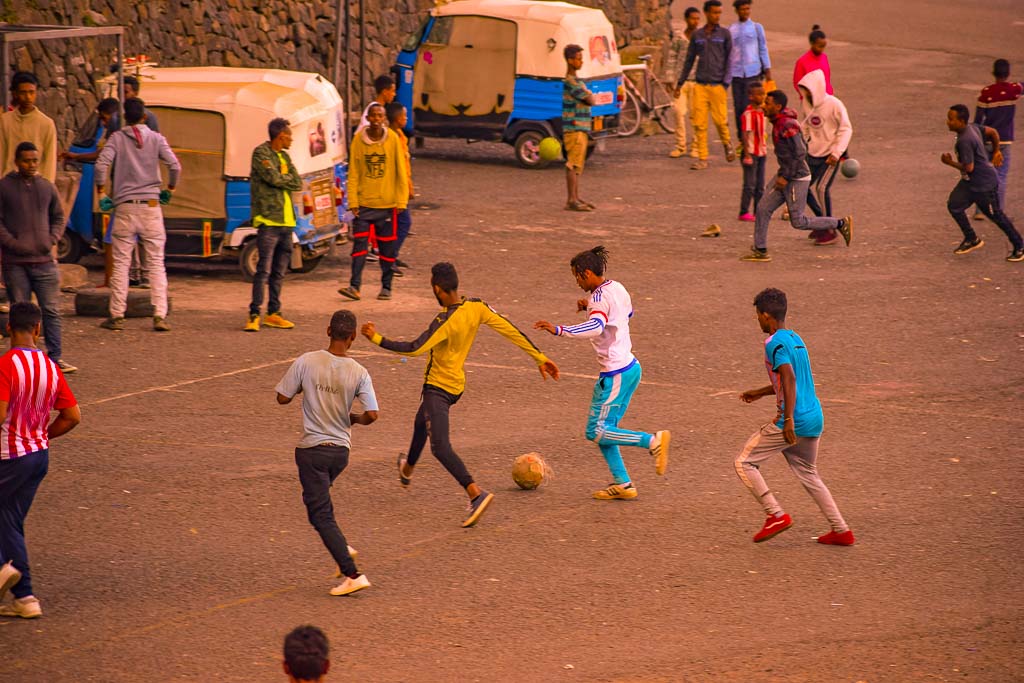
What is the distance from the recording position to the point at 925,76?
31953mm

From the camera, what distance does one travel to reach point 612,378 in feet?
30.3

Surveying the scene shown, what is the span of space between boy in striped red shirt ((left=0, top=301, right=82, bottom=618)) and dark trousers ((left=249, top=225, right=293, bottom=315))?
20.1 feet

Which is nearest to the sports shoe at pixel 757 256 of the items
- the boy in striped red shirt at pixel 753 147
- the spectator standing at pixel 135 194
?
the boy in striped red shirt at pixel 753 147

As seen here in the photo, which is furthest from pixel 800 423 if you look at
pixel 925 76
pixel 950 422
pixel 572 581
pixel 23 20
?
pixel 925 76

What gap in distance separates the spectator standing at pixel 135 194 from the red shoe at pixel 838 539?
23.4ft

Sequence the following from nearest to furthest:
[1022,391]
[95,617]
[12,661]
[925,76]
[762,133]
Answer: [12,661] < [95,617] < [1022,391] < [762,133] < [925,76]

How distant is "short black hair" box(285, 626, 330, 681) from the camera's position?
4762 millimetres

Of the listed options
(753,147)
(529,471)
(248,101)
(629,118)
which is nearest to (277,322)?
(248,101)

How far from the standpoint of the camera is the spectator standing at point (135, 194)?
1319 centimetres

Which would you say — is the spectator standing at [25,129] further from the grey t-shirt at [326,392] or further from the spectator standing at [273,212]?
the grey t-shirt at [326,392]

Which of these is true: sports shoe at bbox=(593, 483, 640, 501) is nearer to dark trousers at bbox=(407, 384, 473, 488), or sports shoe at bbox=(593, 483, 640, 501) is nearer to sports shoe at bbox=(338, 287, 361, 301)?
dark trousers at bbox=(407, 384, 473, 488)

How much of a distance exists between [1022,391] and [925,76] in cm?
2181

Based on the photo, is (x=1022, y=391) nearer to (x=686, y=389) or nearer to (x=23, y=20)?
(x=686, y=389)

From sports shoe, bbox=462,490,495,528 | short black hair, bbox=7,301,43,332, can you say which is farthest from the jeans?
short black hair, bbox=7,301,43,332
